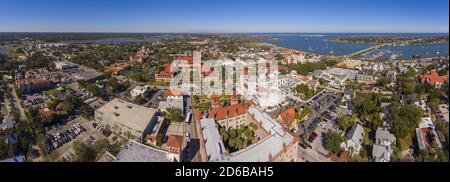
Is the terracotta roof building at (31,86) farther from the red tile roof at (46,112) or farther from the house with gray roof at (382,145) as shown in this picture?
the house with gray roof at (382,145)

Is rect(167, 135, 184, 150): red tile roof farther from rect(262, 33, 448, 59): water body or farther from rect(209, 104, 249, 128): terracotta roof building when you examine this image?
rect(262, 33, 448, 59): water body

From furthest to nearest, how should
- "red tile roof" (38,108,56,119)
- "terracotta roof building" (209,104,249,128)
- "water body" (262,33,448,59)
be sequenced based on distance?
1. "water body" (262,33,448,59)
2. "terracotta roof building" (209,104,249,128)
3. "red tile roof" (38,108,56,119)

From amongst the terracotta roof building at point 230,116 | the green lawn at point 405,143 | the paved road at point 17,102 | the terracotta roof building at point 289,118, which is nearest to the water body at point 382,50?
the green lawn at point 405,143

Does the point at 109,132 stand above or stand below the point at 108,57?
below

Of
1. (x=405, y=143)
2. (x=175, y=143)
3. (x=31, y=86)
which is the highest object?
(x=31, y=86)

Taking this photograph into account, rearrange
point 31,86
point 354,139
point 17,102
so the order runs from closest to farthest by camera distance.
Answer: point 354,139
point 17,102
point 31,86

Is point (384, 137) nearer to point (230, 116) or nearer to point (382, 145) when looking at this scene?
point (382, 145)

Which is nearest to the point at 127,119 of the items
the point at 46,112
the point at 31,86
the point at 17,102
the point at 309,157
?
the point at 46,112

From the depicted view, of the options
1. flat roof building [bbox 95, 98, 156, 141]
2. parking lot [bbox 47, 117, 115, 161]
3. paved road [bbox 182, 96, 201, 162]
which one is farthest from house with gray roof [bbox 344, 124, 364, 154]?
parking lot [bbox 47, 117, 115, 161]

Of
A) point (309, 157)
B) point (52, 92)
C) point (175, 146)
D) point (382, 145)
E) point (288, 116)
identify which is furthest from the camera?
point (52, 92)
